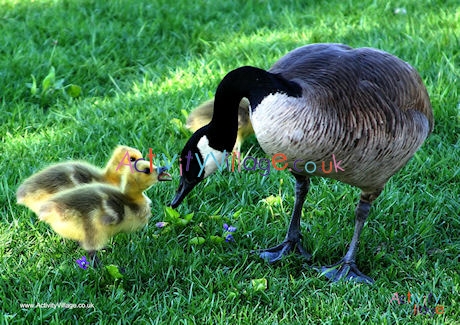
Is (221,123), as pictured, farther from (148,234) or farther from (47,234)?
(47,234)

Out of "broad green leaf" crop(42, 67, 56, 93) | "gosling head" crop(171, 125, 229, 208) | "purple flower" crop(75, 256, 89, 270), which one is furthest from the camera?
"broad green leaf" crop(42, 67, 56, 93)

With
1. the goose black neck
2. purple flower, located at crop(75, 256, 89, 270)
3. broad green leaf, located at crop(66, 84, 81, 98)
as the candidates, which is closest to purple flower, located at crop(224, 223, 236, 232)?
the goose black neck

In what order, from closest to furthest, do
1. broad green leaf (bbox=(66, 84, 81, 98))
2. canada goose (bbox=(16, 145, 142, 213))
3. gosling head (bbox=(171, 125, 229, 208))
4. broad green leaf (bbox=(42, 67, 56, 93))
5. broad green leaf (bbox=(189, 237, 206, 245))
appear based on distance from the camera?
gosling head (bbox=(171, 125, 229, 208)), canada goose (bbox=(16, 145, 142, 213)), broad green leaf (bbox=(189, 237, 206, 245)), broad green leaf (bbox=(42, 67, 56, 93)), broad green leaf (bbox=(66, 84, 81, 98))

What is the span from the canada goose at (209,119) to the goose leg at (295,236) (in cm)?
71

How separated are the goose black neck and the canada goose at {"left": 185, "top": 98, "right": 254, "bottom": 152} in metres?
1.13

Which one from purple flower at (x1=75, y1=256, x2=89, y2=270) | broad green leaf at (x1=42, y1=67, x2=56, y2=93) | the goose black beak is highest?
the goose black beak

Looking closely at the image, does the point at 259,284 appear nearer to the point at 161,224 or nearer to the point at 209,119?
the point at 161,224

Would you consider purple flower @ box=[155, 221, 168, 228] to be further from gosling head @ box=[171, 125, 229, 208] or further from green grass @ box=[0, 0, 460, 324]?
gosling head @ box=[171, 125, 229, 208]

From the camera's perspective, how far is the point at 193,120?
14.7ft

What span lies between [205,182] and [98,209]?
104 centimetres

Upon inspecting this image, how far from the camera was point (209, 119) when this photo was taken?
4.39 meters

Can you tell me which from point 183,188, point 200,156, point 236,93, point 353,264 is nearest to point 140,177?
point 183,188

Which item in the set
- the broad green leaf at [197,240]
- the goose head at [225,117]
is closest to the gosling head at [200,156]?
the goose head at [225,117]

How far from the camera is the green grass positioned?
132 inches
